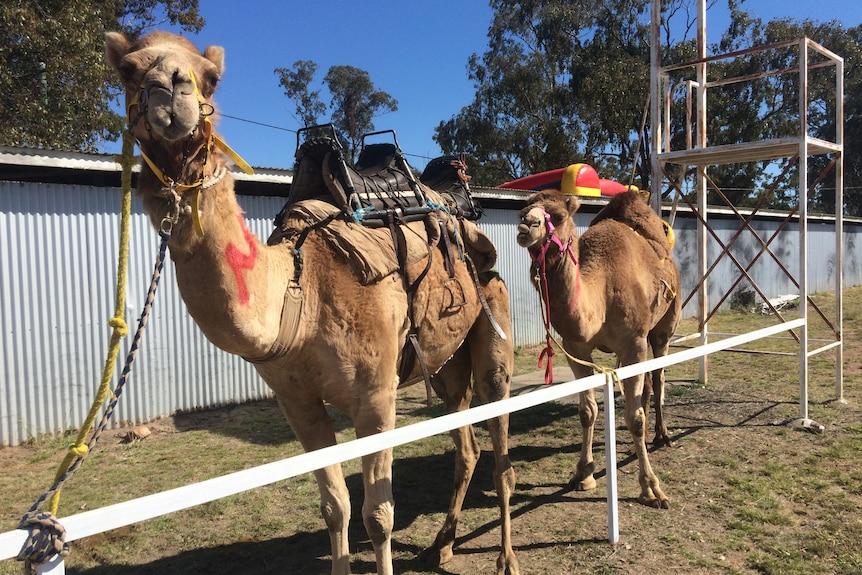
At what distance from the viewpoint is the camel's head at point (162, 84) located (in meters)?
1.81

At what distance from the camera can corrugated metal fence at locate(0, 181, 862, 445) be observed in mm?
6820

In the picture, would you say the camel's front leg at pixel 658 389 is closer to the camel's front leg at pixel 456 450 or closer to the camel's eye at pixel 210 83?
the camel's front leg at pixel 456 450

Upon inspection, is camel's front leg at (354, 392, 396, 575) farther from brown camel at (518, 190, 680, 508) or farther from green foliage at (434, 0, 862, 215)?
green foliage at (434, 0, 862, 215)

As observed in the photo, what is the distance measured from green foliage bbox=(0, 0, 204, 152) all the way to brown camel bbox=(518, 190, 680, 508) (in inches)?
468

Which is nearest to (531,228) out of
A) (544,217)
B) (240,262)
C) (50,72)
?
(544,217)

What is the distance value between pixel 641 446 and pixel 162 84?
166 inches

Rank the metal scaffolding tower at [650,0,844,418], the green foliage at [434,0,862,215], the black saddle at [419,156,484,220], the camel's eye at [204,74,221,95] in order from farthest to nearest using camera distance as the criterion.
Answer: the green foliage at [434,0,862,215] → the metal scaffolding tower at [650,0,844,418] → the black saddle at [419,156,484,220] → the camel's eye at [204,74,221,95]

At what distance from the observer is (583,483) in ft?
16.6

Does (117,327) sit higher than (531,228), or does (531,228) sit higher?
(531,228)

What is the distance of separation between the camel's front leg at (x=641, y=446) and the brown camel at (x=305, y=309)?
125 cm

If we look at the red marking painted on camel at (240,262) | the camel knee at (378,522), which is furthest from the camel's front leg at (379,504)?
the red marking painted on camel at (240,262)

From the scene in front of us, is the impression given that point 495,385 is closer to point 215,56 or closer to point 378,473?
point 378,473

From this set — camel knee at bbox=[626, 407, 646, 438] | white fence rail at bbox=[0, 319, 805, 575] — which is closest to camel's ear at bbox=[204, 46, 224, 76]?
white fence rail at bbox=[0, 319, 805, 575]

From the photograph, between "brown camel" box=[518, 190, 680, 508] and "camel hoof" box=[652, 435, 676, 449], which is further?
"camel hoof" box=[652, 435, 676, 449]
